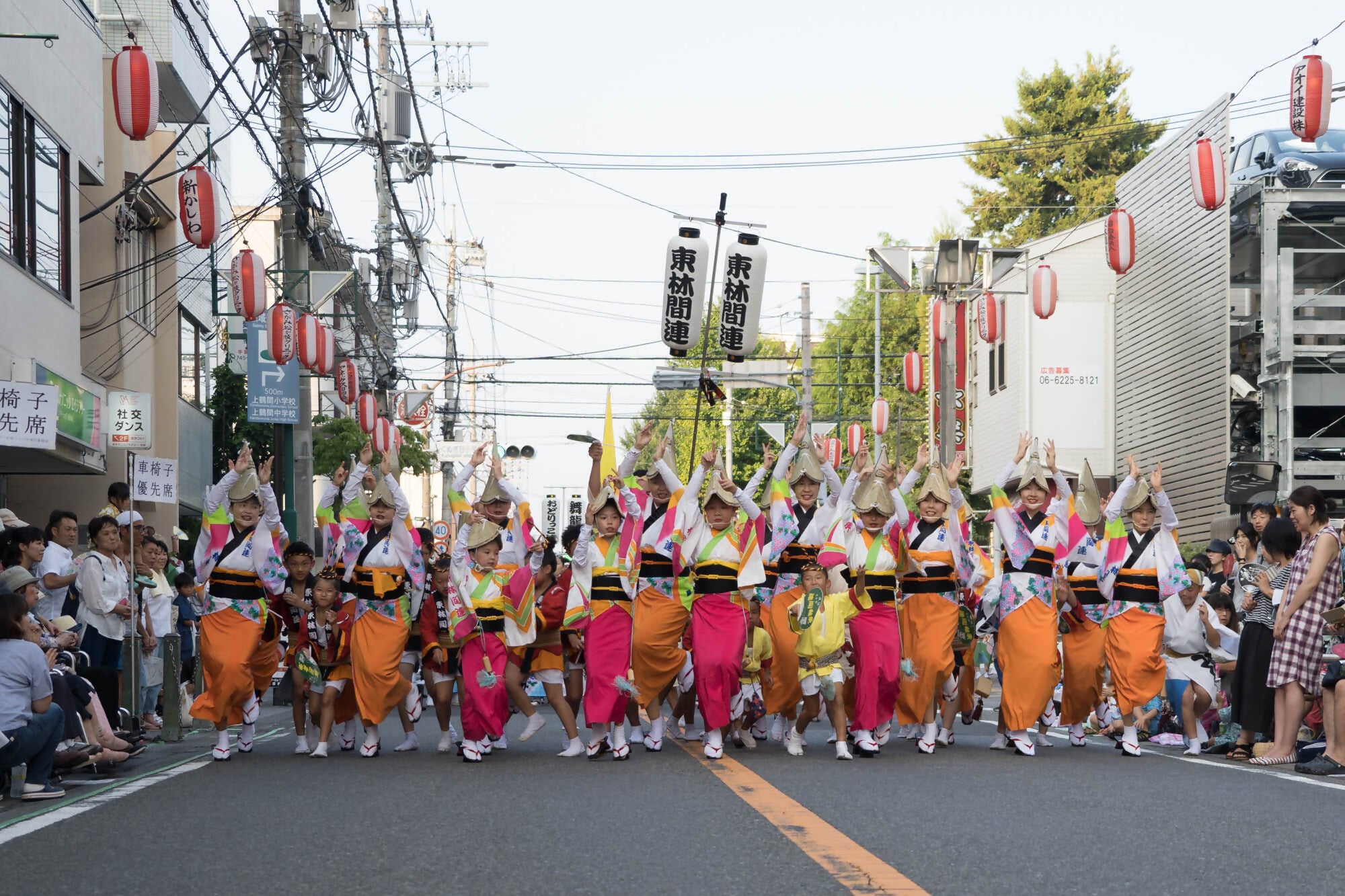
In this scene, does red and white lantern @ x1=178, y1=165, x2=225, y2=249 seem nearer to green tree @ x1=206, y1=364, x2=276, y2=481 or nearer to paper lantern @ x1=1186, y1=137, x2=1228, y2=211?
paper lantern @ x1=1186, y1=137, x2=1228, y2=211

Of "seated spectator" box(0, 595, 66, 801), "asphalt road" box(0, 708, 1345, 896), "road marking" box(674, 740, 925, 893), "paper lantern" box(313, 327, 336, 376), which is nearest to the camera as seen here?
"road marking" box(674, 740, 925, 893)

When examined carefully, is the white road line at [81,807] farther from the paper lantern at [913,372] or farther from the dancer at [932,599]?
the paper lantern at [913,372]

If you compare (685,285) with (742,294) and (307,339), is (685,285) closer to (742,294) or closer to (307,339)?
(742,294)

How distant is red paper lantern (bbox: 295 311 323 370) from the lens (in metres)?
21.2

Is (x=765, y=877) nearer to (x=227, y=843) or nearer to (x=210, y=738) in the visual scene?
(x=227, y=843)

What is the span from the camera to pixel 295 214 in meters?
20.5

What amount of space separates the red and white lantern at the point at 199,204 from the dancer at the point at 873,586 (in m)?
8.79

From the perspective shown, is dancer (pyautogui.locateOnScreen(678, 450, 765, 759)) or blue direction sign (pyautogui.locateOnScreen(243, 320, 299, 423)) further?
blue direction sign (pyautogui.locateOnScreen(243, 320, 299, 423))

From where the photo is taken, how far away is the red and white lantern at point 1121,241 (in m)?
22.3

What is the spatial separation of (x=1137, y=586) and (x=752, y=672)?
114 inches

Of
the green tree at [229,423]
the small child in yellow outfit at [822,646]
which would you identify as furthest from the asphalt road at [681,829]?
the green tree at [229,423]

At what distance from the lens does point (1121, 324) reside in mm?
34031

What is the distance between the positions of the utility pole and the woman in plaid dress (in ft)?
43.9

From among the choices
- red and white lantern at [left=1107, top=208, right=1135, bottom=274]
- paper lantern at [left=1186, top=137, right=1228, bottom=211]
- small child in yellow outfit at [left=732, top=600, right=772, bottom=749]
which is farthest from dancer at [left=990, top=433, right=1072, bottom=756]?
red and white lantern at [left=1107, top=208, right=1135, bottom=274]
